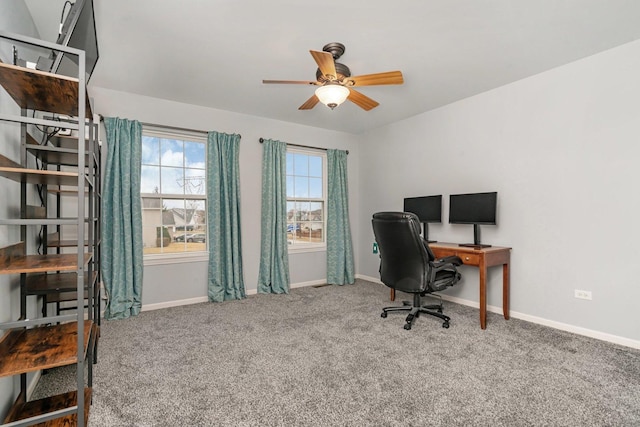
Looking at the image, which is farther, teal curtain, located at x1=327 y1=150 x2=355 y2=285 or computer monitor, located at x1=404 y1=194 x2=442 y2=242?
teal curtain, located at x1=327 y1=150 x2=355 y2=285

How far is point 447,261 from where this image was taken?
9.84 feet

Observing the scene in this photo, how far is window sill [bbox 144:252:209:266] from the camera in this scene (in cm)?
366

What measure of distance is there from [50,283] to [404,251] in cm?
270

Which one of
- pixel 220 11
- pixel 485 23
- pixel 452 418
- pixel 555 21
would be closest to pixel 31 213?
pixel 220 11

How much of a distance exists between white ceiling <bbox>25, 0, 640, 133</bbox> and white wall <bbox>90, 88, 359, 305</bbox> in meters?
0.23

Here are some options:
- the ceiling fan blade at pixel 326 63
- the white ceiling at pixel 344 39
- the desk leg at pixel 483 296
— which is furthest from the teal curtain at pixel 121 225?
the desk leg at pixel 483 296

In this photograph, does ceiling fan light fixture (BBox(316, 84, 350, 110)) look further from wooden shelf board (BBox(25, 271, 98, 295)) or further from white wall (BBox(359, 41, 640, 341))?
wooden shelf board (BBox(25, 271, 98, 295))

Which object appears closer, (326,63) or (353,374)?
(353,374)

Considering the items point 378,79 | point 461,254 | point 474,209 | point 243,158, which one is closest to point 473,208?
point 474,209

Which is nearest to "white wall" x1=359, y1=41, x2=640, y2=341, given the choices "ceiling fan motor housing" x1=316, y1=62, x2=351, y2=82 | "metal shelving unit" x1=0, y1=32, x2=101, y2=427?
"ceiling fan motor housing" x1=316, y1=62, x2=351, y2=82

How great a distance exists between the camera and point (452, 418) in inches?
65.3

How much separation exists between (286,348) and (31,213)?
6.38 feet

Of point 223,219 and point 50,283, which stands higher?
point 223,219

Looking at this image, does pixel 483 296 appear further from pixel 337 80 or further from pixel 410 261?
pixel 337 80
